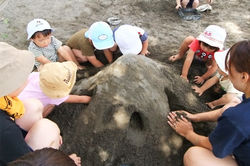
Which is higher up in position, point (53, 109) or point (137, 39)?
point (137, 39)

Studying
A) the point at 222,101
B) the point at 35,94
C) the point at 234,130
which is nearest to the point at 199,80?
the point at 222,101

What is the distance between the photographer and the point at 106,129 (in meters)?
1.53

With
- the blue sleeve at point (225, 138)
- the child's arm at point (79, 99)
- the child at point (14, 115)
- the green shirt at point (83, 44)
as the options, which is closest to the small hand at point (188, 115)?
the blue sleeve at point (225, 138)

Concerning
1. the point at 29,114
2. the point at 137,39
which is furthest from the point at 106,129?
the point at 137,39

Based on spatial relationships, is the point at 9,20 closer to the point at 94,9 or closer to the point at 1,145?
the point at 94,9

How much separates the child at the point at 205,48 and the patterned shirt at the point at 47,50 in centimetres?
115

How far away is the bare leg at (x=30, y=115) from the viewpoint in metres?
1.53

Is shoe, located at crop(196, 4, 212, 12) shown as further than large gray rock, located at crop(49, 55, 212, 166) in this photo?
Yes

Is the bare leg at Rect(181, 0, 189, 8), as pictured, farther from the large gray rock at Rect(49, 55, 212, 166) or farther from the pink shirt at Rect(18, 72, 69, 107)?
the pink shirt at Rect(18, 72, 69, 107)

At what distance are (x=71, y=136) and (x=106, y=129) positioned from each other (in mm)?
238

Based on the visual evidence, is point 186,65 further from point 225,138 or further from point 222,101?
point 225,138

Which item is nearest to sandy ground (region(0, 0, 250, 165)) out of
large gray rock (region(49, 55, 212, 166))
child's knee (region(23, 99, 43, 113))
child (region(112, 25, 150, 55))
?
child (region(112, 25, 150, 55))

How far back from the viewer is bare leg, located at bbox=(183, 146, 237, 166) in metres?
1.37

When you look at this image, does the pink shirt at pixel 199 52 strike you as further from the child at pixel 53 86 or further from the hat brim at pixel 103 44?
the child at pixel 53 86
